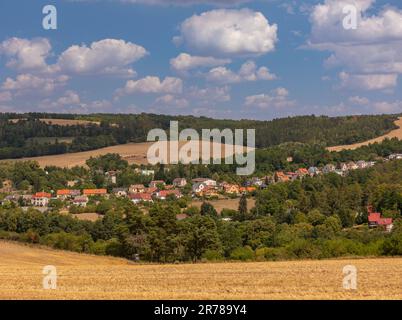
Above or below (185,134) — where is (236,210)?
below

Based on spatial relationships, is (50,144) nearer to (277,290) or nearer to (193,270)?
(193,270)

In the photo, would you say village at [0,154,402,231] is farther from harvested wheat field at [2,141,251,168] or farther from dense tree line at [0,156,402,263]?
harvested wheat field at [2,141,251,168]

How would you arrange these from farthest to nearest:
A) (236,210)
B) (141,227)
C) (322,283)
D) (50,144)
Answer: (50,144), (236,210), (141,227), (322,283)

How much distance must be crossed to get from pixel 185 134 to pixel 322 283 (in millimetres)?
148543

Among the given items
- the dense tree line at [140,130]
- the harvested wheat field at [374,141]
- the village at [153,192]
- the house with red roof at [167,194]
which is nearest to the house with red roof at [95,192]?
the village at [153,192]

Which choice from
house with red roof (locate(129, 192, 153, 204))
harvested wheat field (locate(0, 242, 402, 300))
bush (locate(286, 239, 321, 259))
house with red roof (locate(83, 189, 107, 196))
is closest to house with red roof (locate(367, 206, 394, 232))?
bush (locate(286, 239, 321, 259))

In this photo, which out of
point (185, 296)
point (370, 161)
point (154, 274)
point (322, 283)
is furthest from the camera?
point (370, 161)

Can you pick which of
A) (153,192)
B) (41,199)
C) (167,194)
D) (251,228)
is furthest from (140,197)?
(251,228)

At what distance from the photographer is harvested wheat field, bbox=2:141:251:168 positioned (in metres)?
141

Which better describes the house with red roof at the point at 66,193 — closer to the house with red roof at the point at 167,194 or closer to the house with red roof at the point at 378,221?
the house with red roof at the point at 167,194

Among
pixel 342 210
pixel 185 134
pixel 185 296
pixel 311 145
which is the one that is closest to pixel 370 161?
pixel 311 145

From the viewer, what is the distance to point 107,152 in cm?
15200

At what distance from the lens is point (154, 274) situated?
2644 centimetres

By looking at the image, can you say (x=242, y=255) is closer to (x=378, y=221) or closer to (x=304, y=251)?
(x=304, y=251)
